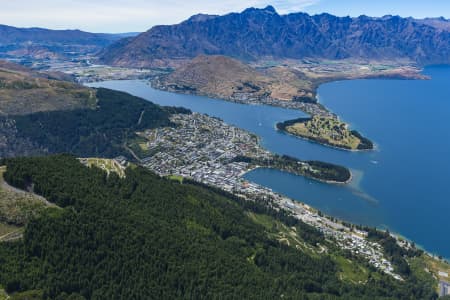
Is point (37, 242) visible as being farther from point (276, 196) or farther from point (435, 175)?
point (435, 175)

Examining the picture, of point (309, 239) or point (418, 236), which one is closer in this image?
point (309, 239)

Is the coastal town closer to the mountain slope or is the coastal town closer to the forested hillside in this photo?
the forested hillside

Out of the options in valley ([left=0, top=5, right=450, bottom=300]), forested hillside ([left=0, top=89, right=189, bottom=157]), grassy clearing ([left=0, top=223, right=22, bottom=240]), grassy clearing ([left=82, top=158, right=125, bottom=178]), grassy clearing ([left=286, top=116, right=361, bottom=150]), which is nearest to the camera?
valley ([left=0, top=5, right=450, bottom=300])

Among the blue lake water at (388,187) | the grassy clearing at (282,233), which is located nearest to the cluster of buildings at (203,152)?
the blue lake water at (388,187)

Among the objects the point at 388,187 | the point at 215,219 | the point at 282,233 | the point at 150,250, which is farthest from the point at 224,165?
the point at 150,250

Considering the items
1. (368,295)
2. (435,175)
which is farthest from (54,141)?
(435,175)

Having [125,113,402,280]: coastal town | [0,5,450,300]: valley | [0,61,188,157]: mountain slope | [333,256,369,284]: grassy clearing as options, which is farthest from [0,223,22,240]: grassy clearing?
[0,61,188,157]: mountain slope
